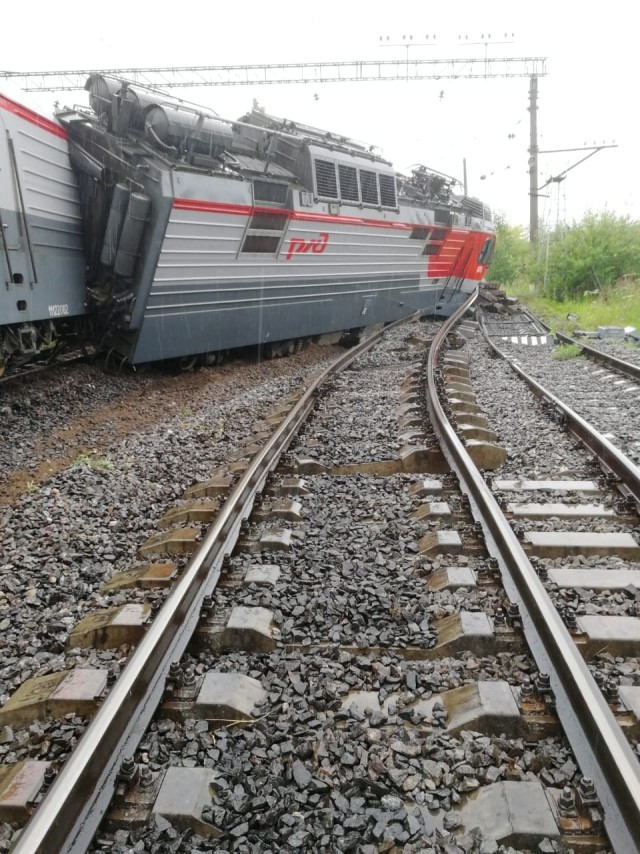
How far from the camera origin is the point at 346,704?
2316mm

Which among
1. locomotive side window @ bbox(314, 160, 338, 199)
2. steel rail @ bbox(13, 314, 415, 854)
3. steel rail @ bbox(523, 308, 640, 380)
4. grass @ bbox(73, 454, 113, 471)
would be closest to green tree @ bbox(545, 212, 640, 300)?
steel rail @ bbox(523, 308, 640, 380)

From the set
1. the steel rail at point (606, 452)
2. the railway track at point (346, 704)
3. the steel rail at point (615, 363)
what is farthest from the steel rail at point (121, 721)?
the steel rail at point (615, 363)

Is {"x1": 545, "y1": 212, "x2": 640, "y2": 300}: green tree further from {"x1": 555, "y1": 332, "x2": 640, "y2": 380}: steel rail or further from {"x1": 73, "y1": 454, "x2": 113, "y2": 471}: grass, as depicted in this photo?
{"x1": 73, "y1": 454, "x2": 113, "y2": 471}: grass

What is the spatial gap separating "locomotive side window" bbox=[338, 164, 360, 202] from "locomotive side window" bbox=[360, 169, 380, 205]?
0.69ft

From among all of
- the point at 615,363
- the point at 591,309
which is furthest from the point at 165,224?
the point at 591,309

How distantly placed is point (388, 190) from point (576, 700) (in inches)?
465

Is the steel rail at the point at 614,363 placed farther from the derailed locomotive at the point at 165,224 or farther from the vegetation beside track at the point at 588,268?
the vegetation beside track at the point at 588,268

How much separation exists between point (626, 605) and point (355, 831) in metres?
1.71

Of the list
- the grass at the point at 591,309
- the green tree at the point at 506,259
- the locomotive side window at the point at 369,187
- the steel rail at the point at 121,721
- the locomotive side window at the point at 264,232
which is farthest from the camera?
the green tree at the point at 506,259

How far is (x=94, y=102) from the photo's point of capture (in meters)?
8.93

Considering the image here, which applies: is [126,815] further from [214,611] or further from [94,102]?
[94,102]

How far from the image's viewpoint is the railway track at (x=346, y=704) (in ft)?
5.82

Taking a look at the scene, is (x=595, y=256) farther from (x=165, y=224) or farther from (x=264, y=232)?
(x=165, y=224)

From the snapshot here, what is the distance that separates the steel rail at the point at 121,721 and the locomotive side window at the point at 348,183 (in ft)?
29.3
